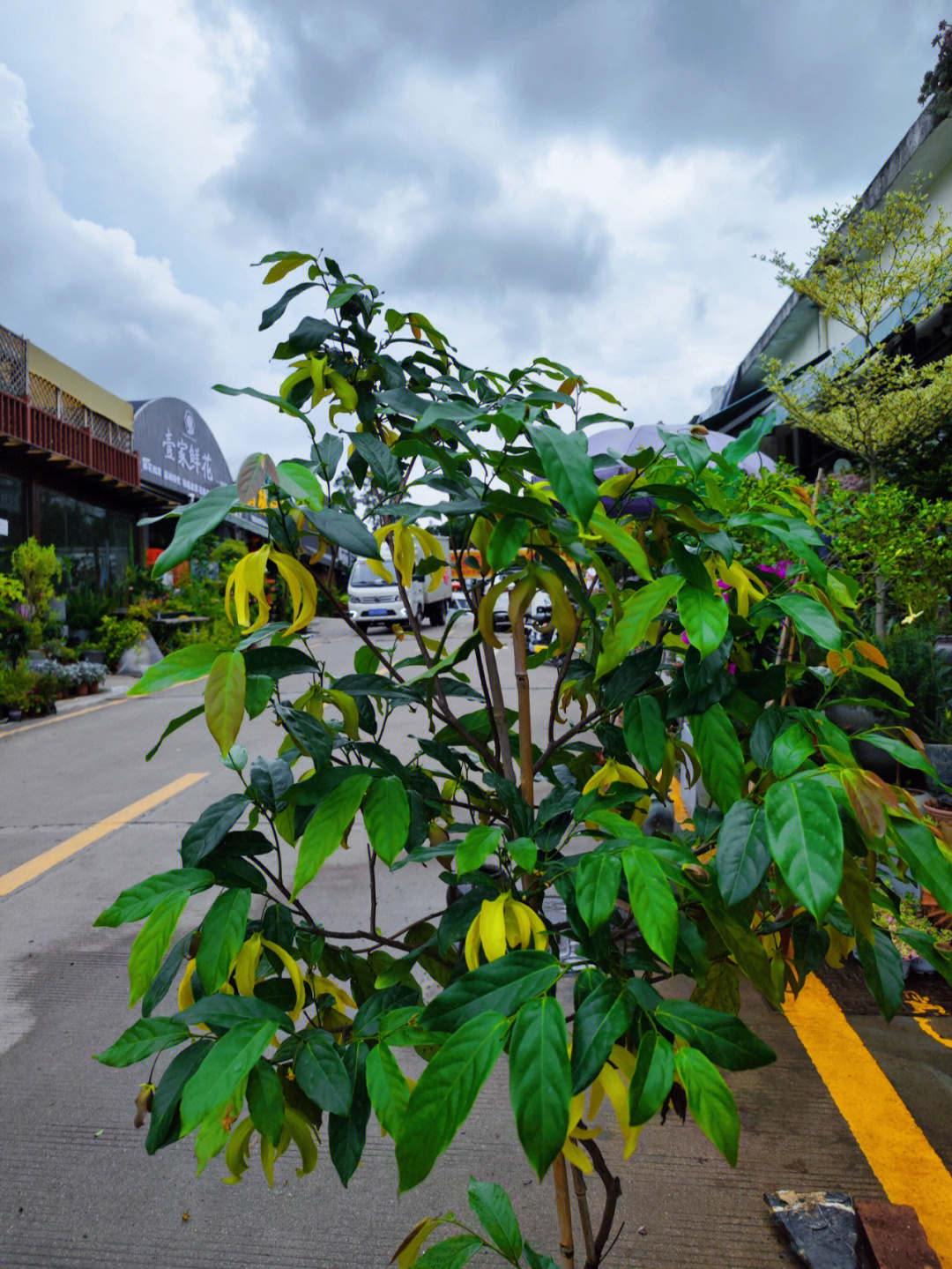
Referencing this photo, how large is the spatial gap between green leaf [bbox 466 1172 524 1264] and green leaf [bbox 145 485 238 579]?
830 millimetres

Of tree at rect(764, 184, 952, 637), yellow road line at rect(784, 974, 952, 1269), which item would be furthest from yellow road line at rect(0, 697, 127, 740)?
yellow road line at rect(784, 974, 952, 1269)

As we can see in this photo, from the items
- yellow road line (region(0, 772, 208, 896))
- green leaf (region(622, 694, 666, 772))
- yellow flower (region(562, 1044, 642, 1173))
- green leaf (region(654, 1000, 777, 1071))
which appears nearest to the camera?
green leaf (region(654, 1000, 777, 1071))

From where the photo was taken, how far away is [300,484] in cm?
77

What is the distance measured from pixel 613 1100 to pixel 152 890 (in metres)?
0.47

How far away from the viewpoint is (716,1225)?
1650mm

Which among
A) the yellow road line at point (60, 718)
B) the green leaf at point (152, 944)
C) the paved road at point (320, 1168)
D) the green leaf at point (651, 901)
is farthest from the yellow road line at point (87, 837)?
the green leaf at point (651, 901)

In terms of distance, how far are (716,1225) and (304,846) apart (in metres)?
1.40

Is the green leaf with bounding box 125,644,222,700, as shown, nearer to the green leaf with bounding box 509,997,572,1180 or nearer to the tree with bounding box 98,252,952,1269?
the tree with bounding box 98,252,952,1269

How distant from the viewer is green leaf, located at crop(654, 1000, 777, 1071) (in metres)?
0.67

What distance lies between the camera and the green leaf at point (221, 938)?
79 cm

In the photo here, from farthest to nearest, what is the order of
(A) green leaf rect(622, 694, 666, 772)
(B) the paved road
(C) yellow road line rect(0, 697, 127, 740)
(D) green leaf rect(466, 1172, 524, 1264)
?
(C) yellow road line rect(0, 697, 127, 740), (B) the paved road, (D) green leaf rect(466, 1172, 524, 1264), (A) green leaf rect(622, 694, 666, 772)

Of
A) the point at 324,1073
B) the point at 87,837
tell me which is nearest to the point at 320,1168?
the point at 324,1073

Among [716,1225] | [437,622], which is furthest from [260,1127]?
[437,622]

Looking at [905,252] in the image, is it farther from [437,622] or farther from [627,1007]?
[437,622]
